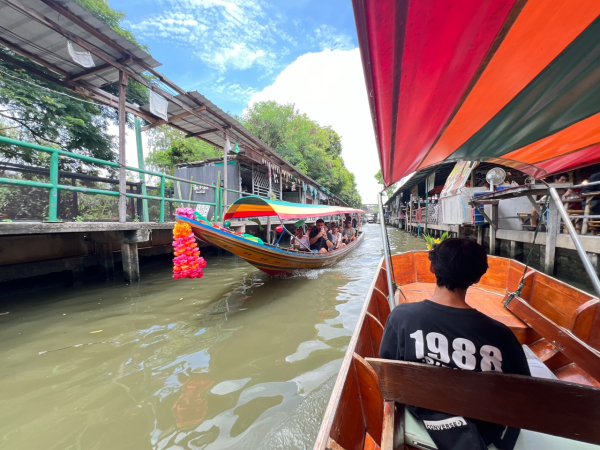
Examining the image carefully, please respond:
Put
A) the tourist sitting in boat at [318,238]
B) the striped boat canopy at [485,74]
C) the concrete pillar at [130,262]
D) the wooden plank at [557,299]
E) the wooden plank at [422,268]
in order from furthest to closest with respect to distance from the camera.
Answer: the tourist sitting in boat at [318,238], the concrete pillar at [130,262], the wooden plank at [422,268], the wooden plank at [557,299], the striped boat canopy at [485,74]

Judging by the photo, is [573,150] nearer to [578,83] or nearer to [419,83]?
[578,83]

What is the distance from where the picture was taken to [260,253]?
5641mm

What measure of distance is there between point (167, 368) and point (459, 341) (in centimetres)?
314

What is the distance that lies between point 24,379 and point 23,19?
217 inches

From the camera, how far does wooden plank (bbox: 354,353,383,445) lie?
1565 mm

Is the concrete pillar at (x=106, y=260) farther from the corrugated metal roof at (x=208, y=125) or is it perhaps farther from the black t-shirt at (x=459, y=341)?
the black t-shirt at (x=459, y=341)

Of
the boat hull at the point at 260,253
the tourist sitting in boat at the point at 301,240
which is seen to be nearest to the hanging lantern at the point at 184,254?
the boat hull at the point at 260,253

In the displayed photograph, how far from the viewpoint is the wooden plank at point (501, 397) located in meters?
0.96

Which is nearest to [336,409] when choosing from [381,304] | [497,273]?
[381,304]

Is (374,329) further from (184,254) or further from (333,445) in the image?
(184,254)

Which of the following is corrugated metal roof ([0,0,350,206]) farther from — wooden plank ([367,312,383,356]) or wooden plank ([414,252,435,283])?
wooden plank ([414,252,435,283])

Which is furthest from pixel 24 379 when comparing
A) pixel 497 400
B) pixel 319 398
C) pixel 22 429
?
pixel 497 400

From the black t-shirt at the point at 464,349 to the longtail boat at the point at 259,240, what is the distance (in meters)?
4.10

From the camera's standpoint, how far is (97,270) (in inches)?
271
